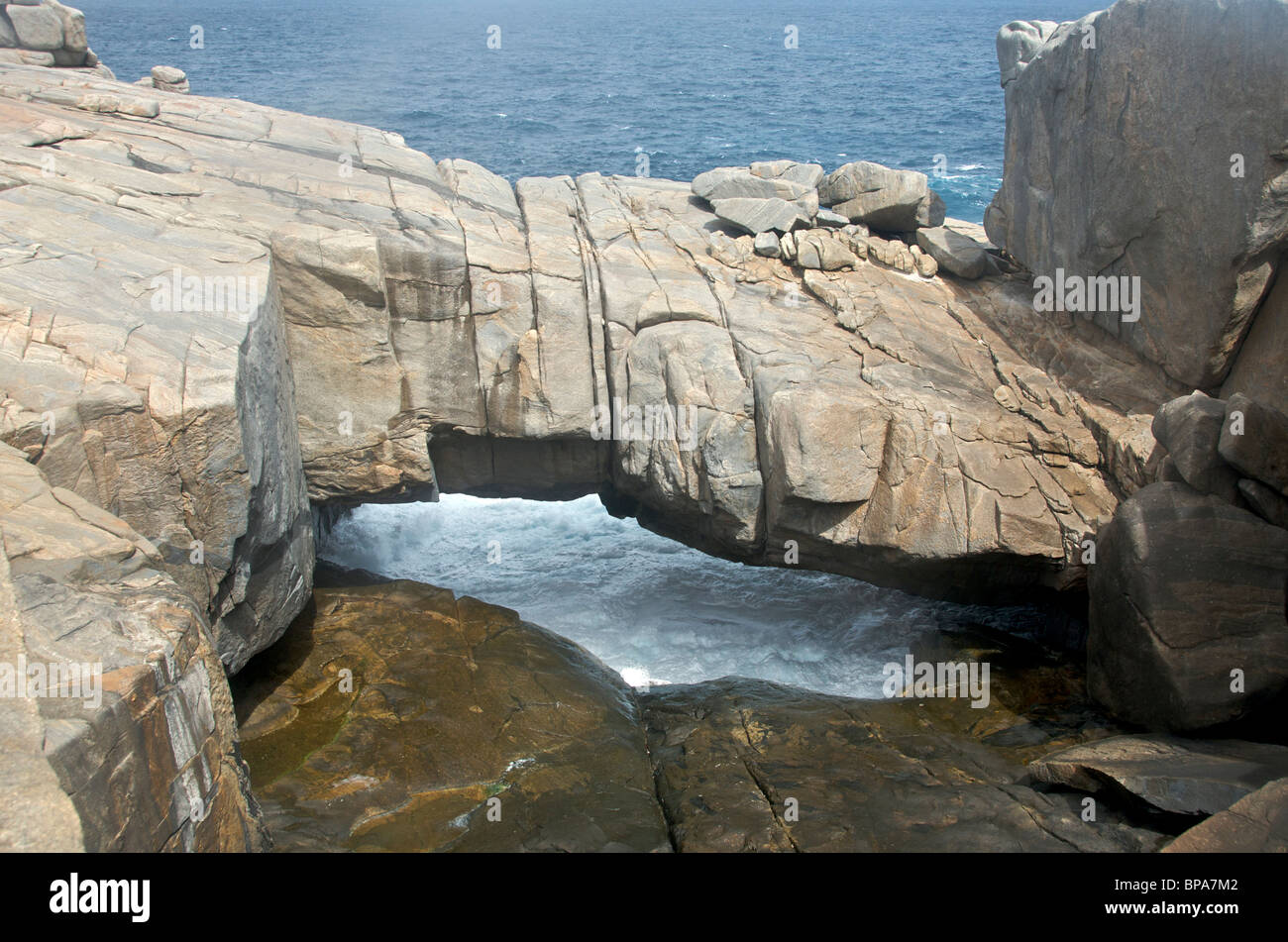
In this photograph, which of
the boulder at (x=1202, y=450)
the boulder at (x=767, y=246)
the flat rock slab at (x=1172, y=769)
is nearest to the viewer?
the flat rock slab at (x=1172, y=769)

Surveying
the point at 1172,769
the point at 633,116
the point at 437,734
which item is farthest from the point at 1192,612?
the point at 633,116

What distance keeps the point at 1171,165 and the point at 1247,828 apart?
8126mm

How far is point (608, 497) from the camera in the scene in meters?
14.8

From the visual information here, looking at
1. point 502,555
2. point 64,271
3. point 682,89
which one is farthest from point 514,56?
point 64,271

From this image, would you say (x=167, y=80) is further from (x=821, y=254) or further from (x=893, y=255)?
(x=893, y=255)

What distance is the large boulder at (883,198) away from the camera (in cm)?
1572

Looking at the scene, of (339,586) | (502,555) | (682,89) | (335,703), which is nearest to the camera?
(335,703)

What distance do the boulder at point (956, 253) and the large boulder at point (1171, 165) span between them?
78 cm

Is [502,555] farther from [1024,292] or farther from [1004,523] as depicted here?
[1024,292]

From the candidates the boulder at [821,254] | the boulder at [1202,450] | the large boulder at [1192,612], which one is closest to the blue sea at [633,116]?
the large boulder at [1192,612]

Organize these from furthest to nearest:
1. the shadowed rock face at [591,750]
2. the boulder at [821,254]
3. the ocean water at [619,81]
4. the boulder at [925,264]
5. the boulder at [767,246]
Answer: the ocean water at [619,81]
the boulder at [925,264]
the boulder at [767,246]
the boulder at [821,254]
the shadowed rock face at [591,750]

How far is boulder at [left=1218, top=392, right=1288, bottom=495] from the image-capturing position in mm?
10273

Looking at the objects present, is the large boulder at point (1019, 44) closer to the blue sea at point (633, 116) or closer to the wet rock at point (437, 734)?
the blue sea at point (633, 116)

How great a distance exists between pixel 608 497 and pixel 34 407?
8149mm
